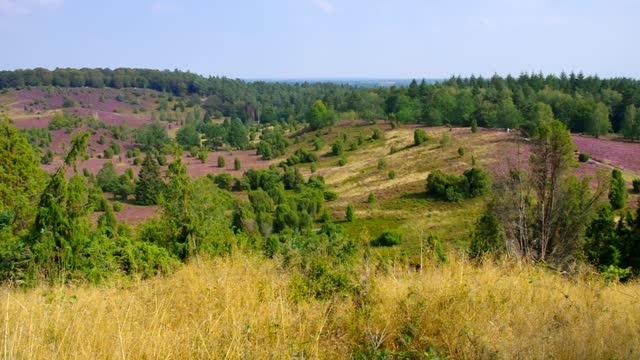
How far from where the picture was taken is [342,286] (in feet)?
18.9

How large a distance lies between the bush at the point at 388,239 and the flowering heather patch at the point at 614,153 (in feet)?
77.6

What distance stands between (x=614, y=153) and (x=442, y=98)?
30.7 metres

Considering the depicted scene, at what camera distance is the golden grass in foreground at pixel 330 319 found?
411cm

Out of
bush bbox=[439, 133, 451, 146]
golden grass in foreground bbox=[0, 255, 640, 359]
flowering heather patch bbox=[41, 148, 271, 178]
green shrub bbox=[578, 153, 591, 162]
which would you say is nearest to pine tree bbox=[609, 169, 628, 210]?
green shrub bbox=[578, 153, 591, 162]

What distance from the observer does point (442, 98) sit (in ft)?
245

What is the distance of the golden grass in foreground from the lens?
411 centimetres

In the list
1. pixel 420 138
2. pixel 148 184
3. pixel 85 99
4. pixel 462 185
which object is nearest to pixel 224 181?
pixel 148 184

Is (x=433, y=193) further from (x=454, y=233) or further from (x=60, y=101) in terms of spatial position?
(x=60, y=101)

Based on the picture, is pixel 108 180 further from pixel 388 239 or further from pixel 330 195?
pixel 388 239

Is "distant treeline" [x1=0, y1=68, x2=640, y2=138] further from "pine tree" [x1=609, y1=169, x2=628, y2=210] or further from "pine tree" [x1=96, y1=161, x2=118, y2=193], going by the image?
"pine tree" [x1=96, y1=161, x2=118, y2=193]

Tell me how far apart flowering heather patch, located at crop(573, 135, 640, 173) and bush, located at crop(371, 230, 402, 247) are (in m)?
23.7

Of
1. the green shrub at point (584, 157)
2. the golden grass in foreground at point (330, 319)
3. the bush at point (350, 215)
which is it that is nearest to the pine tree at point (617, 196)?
the green shrub at point (584, 157)

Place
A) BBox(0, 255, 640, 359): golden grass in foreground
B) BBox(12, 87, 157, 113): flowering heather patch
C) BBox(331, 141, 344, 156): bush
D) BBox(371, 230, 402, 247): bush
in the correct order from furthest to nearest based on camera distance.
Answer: BBox(12, 87, 157, 113): flowering heather patch
BBox(331, 141, 344, 156): bush
BBox(371, 230, 402, 247): bush
BBox(0, 255, 640, 359): golden grass in foreground

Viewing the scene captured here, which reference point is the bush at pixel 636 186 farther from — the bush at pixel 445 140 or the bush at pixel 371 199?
the bush at pixel 445 140
